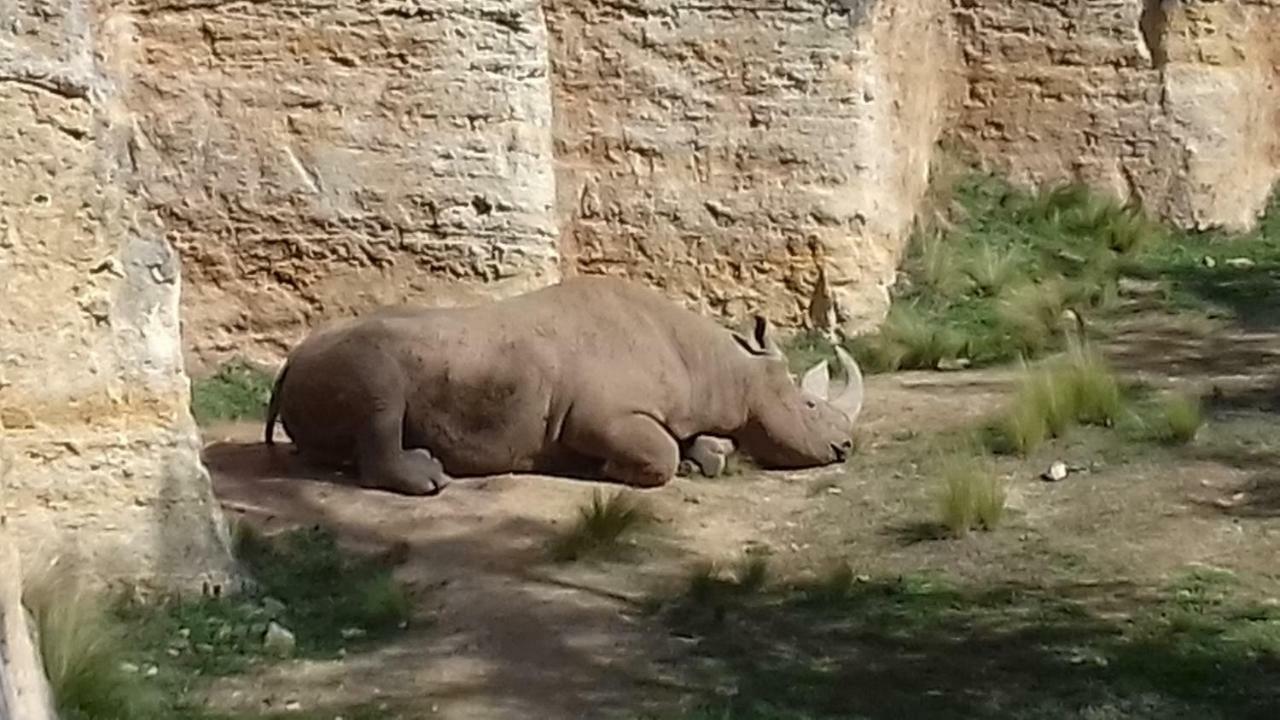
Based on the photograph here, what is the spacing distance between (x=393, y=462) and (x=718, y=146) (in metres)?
3.55

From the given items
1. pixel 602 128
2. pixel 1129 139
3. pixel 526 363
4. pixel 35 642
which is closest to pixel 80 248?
pixel 35 642

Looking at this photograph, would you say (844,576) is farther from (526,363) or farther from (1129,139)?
(1129,139)

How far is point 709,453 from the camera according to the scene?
855cm

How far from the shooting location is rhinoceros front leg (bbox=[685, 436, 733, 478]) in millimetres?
8508

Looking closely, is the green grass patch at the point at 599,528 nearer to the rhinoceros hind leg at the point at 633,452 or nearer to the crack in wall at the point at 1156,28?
the rhinoceros hind leg at the point at 633,452

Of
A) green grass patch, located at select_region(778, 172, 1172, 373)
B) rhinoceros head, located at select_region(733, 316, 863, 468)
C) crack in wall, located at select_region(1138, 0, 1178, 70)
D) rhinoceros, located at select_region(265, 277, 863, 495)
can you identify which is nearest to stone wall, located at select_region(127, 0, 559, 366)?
rhinoceros, located at select_region(265, 277, 863, 495)

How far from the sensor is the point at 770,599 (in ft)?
21.7

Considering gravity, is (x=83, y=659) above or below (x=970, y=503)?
above

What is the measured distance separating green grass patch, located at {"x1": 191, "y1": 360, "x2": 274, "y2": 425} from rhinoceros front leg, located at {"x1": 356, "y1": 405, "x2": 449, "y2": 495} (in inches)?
54.7

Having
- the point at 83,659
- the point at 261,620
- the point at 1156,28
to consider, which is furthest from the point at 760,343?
the point at 1156,28

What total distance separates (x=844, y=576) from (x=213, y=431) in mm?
3316

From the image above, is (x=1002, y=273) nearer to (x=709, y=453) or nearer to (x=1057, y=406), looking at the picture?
(x=1057, y=406)

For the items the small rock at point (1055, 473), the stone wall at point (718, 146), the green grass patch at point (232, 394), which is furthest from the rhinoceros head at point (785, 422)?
the green grass patch at point (232, 394)

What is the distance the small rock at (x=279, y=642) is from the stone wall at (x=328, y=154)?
13.0ft
